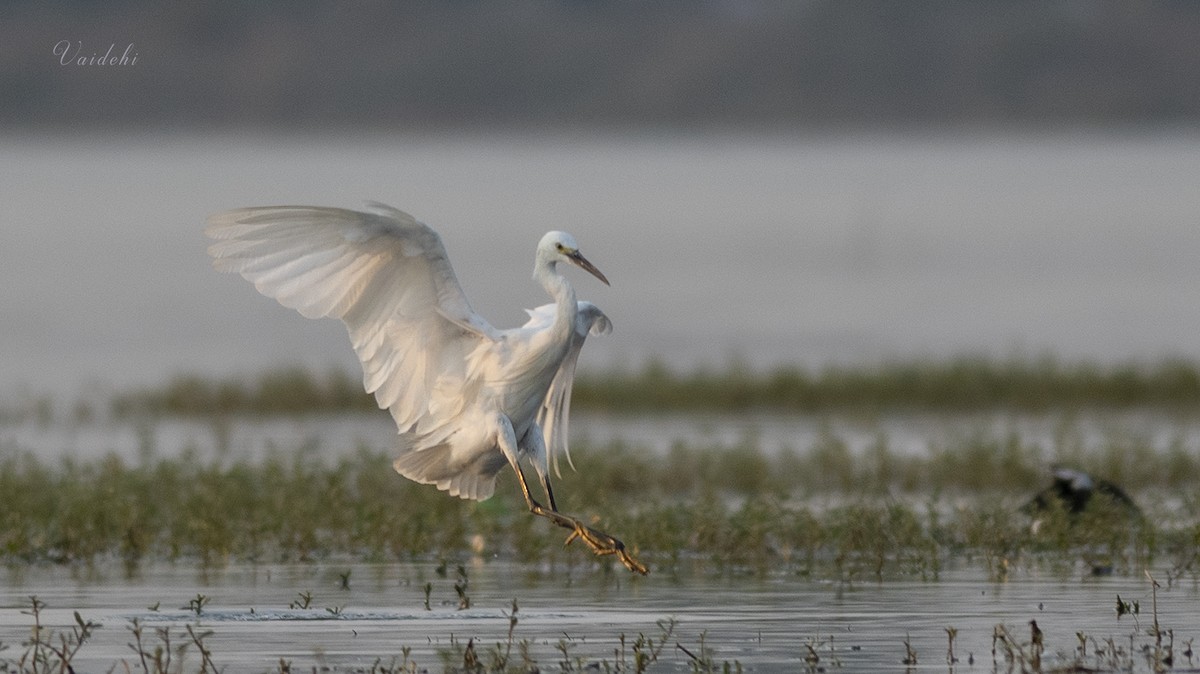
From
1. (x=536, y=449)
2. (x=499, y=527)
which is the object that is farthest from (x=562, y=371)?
(x=499, y=527)

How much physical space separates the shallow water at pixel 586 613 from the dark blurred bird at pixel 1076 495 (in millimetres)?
1067

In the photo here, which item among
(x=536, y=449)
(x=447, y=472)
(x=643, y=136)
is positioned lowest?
(x=447, y=472)

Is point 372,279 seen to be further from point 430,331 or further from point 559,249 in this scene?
point 559,249

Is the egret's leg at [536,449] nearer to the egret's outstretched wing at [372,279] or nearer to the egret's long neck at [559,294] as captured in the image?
the egret's outstretched wing at [372,279]

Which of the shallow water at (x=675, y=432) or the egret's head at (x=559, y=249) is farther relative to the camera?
the shallow water at (x=675, y=432)

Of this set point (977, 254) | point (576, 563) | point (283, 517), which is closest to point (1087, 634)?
point (576, 563)

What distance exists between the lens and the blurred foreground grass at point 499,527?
11109 mm

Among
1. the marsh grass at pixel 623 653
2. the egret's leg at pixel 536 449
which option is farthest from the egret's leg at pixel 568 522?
the marsh grass at pixel 623 653

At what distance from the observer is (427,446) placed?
10.4m

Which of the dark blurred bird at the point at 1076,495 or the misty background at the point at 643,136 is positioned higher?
the misty background at the point at 643,136

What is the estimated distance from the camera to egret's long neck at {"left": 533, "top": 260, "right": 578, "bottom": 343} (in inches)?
385

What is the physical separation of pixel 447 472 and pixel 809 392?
28.7ft

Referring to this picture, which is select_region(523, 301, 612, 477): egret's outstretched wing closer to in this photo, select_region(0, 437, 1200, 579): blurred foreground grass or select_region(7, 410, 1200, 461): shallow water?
select_region(0, 437, 1200, 579): blurred foreground grass

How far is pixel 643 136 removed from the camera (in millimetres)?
116750
